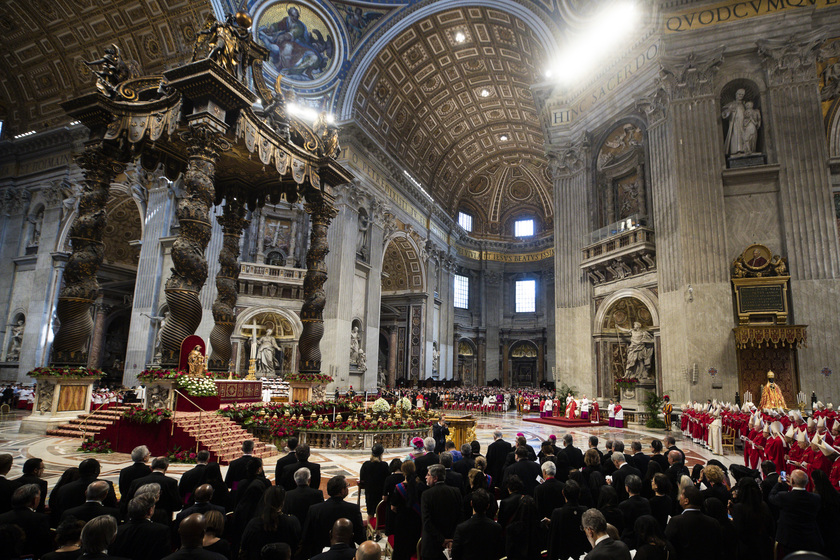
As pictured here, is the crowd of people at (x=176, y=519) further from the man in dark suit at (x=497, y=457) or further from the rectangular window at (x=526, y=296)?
the rectangular window at (x=526, y=296)

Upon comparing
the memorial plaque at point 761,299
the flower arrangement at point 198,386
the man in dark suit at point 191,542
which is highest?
the memorial plaque at point 761,299

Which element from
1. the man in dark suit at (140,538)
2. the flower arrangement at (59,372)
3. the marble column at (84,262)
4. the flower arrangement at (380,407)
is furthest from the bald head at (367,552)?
the flower arrangement at (59,372)

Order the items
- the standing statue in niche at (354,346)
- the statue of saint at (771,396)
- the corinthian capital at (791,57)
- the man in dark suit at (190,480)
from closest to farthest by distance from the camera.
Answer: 1. the man in dark suit at (190,480)
2. the statue of saint at (771,396)
3. the corinthian capital at (791,57)
4. the standing statue in niche at (354,346)

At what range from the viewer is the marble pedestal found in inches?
395

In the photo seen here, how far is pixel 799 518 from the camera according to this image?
11.6 ft

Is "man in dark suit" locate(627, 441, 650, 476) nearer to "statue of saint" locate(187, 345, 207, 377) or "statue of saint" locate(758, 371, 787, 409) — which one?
"statue of saint" locate(187, 345, 207, 377)

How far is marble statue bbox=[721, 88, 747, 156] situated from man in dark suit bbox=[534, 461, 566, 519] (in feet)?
46.8

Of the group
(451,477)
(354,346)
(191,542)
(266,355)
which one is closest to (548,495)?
(451,477)

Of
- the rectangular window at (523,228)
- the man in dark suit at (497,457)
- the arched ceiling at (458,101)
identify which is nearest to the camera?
the man in dark suit at (497,457)

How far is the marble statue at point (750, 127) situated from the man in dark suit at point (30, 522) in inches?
678

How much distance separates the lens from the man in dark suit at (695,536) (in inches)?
122

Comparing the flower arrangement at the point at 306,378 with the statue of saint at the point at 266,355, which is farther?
the statue of saint at the point at 266,355

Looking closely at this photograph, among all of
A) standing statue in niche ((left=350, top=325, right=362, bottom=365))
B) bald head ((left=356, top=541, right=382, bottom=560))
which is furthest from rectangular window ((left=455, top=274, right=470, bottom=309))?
bald head ((left=356, top=541, right=382, bottom=560))

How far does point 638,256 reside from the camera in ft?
50.8
